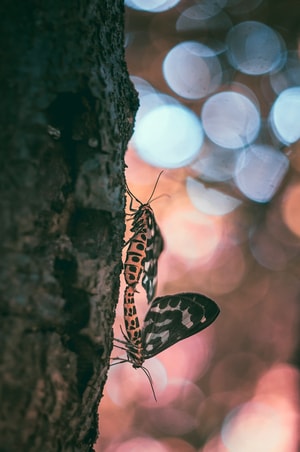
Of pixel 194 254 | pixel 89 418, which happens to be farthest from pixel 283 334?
pixel 89 418

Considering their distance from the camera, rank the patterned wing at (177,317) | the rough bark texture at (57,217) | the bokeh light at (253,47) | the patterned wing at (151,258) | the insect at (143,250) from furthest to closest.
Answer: the bokeh light at (253,47) < the patterned wing at (151,258) < the insect at (143,250) < the patterned wing at (177,317) < the rough bark texture at (57,217)

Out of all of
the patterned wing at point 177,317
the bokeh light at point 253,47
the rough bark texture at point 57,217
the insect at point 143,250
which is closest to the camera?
the rough bark texture at point 57,217

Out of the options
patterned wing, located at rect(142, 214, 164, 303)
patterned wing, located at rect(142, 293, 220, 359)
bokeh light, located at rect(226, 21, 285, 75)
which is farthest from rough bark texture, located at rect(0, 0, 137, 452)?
bokeh light, located at rect(226, 21, 285, 75)

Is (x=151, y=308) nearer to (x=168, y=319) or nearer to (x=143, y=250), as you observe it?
(x=168, y=319)

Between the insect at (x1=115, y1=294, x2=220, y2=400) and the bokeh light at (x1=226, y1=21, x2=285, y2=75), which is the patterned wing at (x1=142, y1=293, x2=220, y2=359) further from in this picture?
the bokeh light at (x1=226, y1=21, x2=285, y2=75)

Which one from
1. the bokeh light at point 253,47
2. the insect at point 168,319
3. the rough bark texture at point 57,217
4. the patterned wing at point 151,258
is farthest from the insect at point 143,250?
the bokeh light at point 253,47

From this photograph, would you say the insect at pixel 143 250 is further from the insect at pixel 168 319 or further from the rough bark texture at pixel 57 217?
the rough bark texture at pixel 57 217

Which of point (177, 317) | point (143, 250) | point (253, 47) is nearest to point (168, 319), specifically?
point (177, 317)
